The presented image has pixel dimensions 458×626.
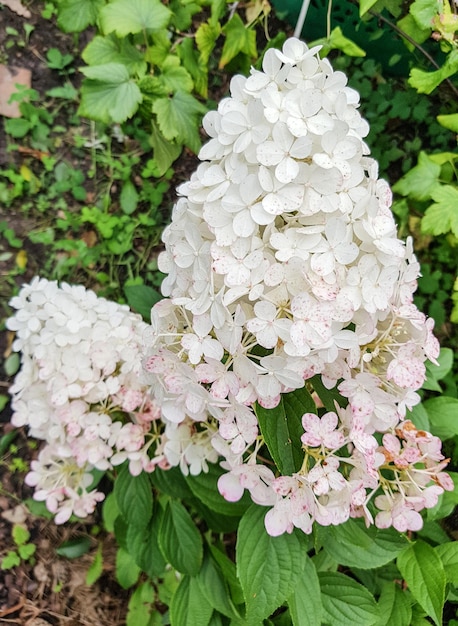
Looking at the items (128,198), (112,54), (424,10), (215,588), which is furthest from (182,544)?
(424,10)

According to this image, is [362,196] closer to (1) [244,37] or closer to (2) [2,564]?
(1) [244,37]

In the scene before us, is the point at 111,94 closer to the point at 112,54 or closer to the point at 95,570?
the point at 112,54

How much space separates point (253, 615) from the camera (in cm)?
99

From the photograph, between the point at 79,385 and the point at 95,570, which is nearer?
the point at 79,385

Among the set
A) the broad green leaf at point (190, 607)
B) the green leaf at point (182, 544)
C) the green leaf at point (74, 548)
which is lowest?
the green leaf at point (74, 548)

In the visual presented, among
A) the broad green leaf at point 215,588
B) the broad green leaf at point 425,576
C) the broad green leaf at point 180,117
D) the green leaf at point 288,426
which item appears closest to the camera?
the green leaf at point 288,426

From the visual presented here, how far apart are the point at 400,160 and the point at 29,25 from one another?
1.37 metres

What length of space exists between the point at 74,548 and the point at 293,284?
133cm

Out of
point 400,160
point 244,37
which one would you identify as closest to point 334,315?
point 244,37

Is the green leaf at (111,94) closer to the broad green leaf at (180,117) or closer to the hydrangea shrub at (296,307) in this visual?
the broad green leaf at (180,117)

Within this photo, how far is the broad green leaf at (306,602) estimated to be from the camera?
109 centimetres

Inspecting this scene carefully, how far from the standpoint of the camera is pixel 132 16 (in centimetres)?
136

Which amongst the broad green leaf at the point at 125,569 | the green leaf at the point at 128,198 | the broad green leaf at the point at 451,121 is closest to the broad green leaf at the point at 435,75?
the broad green leaf at the point at 451,121

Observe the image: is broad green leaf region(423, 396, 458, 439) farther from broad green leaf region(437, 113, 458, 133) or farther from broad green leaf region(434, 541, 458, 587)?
broad green leaf region(437, 113, 458, 133)
